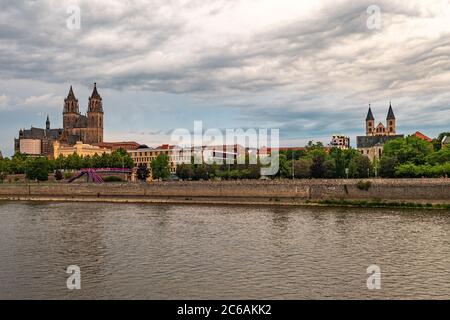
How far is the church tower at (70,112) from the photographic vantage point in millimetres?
169500

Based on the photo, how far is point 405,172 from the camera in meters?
61.5

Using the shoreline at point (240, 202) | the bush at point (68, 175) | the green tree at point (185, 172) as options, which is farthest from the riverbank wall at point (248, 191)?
the bush at point (68, 175)

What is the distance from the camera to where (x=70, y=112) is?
17000 cm

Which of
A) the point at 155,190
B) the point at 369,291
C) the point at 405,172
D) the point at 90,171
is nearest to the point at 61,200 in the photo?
the point at 155,190

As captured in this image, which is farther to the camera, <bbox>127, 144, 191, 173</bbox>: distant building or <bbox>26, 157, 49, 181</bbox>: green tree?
<bbox>127, 144, 191, 173</bbox>: distant building

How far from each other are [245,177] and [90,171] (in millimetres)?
34748

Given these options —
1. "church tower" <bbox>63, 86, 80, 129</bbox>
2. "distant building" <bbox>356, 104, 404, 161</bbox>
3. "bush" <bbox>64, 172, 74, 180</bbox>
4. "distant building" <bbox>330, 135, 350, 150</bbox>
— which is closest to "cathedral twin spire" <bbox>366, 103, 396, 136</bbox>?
"distant building" <bbox>356, 104, 404, 161</bbox>

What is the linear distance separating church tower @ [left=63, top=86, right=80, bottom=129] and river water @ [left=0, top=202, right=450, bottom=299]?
134525 mm

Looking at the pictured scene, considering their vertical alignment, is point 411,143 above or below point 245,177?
above

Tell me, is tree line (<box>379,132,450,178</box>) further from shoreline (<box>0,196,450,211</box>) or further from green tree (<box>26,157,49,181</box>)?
green tree (<box>26,157,49,181</box>)

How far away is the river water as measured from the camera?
1811 centimetres

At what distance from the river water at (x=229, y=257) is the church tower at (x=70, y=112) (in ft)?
441
